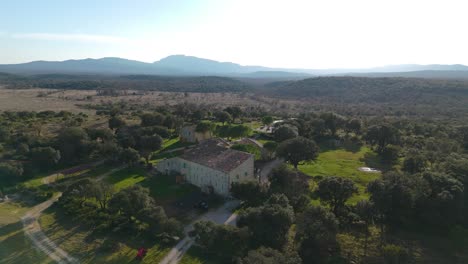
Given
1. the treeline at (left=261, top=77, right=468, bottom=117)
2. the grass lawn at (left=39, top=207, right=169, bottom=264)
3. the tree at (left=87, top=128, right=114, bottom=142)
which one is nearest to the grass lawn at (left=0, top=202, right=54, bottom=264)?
the grass lawn at (left=39, top=207, right=169, bottom=264)

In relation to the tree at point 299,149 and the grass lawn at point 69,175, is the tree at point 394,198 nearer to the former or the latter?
the tree at point 299,149

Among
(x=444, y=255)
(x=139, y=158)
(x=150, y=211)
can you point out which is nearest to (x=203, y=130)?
(x=139, y=158)

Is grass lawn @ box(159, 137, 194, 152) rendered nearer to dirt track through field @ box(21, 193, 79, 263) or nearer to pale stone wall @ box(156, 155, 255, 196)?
pale stone wall @ box(156, 155, 255, 196)

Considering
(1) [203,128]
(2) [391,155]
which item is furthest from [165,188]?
(2) [391,155]

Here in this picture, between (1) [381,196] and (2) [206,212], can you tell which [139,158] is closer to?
(2) [206,212]

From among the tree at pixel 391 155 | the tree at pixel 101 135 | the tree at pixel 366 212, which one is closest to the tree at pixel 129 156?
the tree at pixel 101 135
